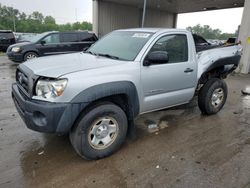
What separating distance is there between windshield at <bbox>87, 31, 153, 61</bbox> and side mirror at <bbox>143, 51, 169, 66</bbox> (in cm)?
19

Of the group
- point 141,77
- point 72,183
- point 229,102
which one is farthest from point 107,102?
point 229,102

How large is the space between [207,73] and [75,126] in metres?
3.20

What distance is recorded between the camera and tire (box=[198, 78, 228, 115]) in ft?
15.0

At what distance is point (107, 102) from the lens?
2.97 m

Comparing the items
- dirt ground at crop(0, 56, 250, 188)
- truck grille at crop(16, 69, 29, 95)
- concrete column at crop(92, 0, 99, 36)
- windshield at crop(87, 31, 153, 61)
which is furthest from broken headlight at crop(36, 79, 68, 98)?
concrete column at crop(92, 0, 99, 36)

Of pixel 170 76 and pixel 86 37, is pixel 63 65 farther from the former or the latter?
pixel 86 37

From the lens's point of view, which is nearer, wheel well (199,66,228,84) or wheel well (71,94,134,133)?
wheel well (71,94,134,133)

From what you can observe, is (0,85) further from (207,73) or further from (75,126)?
(207,73)

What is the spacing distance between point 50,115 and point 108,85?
0.80m

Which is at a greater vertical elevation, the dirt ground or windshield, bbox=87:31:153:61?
windshield, bbox=87:31:153:61

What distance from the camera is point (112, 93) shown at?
9.34 feet

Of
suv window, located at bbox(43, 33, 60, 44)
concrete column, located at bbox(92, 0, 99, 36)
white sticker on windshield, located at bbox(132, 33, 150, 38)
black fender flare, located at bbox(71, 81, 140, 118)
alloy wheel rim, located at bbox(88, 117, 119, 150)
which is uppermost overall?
concrete column, located at bbox(92, 0, 99, 36)

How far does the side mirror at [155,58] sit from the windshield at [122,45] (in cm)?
19

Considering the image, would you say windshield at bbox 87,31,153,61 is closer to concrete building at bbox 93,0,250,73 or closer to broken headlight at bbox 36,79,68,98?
broken headlight at bbox 36,79,68,98
